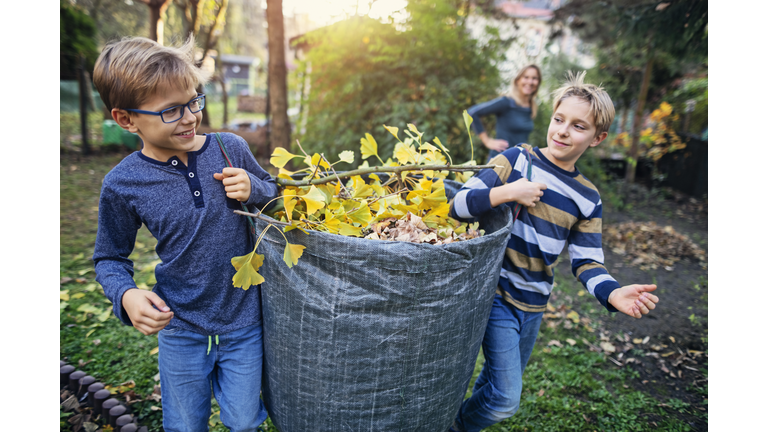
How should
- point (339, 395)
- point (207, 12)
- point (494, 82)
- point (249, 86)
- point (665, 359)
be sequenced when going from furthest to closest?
point (249, 86) → point (207, 12) → point (494, 82) → point (665, 359) → point (339, 395)

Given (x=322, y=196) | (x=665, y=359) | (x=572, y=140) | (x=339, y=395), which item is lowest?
(x=665, y=359)

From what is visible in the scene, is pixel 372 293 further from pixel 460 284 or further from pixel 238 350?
pixel 238 350

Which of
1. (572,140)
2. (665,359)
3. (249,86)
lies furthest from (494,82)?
(249,86)

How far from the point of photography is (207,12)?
35.6 feet

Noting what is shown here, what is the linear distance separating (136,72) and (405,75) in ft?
12.2

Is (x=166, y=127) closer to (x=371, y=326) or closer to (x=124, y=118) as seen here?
(x=124, y=118)

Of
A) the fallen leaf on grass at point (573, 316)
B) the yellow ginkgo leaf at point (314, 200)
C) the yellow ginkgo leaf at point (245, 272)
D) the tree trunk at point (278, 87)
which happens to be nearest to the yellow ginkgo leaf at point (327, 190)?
the yellow ginkgo leaf at point (314, 200)

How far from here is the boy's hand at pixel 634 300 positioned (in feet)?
4.03

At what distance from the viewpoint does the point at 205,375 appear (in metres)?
1.31

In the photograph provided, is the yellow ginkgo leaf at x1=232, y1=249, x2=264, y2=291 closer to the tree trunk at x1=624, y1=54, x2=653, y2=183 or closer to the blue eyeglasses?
the blue eyeglasses

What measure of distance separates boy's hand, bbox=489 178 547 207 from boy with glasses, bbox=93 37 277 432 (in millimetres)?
686

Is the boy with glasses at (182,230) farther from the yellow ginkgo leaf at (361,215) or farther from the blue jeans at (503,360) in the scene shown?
the blue jeans at (503,360)

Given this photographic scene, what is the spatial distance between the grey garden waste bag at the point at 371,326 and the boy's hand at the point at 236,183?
0.31ft

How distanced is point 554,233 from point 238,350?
1.09 metres
